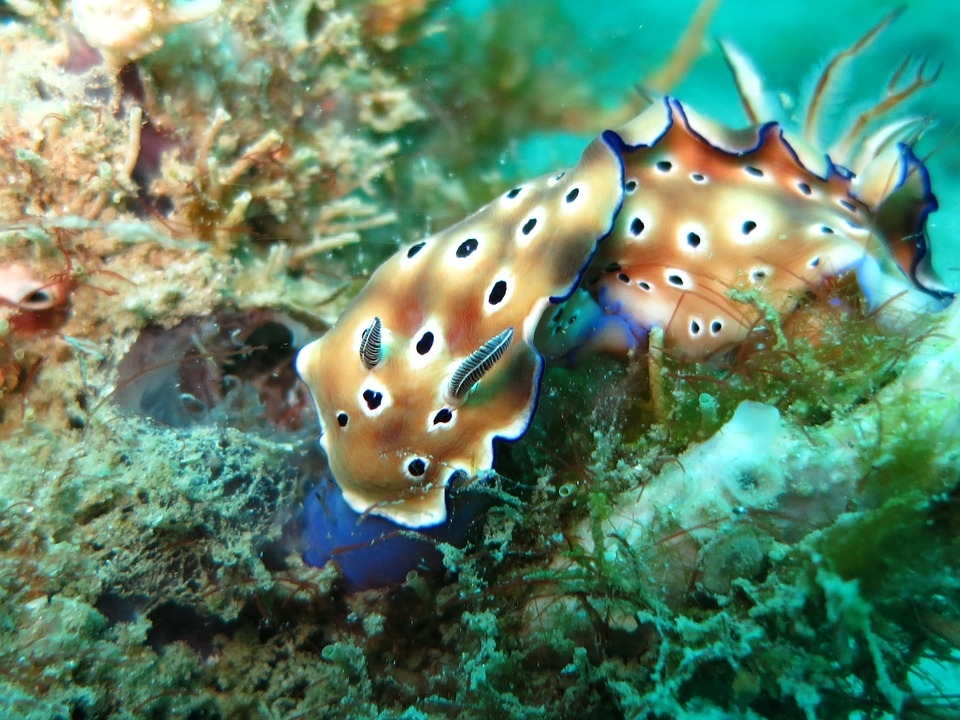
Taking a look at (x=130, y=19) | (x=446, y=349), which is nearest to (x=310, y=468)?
(x=446, y=349)

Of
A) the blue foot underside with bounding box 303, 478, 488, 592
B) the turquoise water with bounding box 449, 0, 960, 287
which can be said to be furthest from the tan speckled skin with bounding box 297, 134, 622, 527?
the turquoise water with bounding box 449, 0, 960, 287

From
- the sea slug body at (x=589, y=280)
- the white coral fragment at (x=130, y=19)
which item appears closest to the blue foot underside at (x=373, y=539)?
the sea slug body at (x=589, y=280)

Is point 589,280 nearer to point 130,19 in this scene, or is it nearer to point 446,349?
point 446,349

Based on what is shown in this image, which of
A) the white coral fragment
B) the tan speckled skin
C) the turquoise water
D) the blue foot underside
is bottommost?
the blue foot underside

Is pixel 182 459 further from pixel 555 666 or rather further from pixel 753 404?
pixel 753 404

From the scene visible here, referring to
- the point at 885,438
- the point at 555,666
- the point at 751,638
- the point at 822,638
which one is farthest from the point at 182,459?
the point at 885,438

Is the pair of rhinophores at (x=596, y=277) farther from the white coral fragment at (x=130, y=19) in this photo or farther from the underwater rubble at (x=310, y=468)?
the white coral fragment at (x=130, y=19)

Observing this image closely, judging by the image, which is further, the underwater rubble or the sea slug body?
the sea slug body

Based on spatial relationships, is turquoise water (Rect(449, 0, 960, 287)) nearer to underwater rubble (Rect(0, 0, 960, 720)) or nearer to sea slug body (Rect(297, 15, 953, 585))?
sea slug body (Rect(297, 15, 953, 585))
